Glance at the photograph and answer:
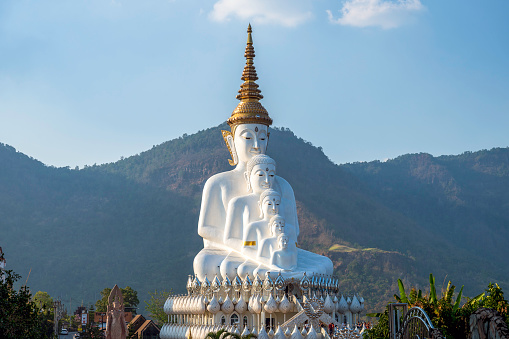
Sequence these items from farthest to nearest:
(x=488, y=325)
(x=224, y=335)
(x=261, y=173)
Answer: (x=261, y=173)
(x=224, y=335)
(x=488, y=325)

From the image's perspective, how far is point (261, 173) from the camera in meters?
33.0

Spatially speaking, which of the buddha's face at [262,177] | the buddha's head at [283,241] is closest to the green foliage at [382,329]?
the buddha's head at [283,241]

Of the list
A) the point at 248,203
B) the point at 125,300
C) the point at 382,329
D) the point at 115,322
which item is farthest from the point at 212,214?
the point at 125,300

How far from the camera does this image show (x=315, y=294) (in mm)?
30578

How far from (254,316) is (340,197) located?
221 feet

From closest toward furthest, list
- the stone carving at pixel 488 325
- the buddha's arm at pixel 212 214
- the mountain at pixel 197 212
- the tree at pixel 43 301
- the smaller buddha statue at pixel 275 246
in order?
the stone carving at pixel 488 325 < the smaller buddha statue at pixel 275 246 < the buddha's arm at pixel 212 214 < the tree at pixel 43 301 < the mountain at pixel 197 212

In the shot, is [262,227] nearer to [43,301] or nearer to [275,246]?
[275,246]

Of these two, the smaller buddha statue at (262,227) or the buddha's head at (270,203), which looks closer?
the smaller buddha statue at (262,227)

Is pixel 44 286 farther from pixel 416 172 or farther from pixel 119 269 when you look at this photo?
pixel 416 172

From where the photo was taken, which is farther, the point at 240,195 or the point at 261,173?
the point at 240,195

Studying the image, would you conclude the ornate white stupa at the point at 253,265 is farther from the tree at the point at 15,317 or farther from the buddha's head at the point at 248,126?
the tree at the point at 15,317

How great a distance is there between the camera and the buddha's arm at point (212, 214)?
34188 millimetres

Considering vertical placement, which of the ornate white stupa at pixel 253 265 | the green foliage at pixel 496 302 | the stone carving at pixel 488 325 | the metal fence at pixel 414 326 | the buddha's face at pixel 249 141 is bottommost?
the stone carving at pixel 488 325

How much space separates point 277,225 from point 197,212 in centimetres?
6128
